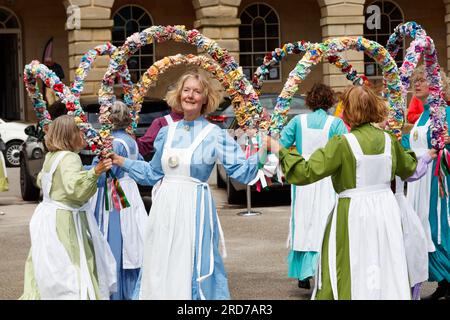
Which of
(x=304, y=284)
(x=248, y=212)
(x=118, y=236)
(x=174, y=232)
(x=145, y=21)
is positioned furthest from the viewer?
(x=145, y=21)

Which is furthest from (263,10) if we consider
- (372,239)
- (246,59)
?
(372,239)

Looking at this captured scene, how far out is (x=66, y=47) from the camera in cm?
2708

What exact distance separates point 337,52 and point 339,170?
1.73 m

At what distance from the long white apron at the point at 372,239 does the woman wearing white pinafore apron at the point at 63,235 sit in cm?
166

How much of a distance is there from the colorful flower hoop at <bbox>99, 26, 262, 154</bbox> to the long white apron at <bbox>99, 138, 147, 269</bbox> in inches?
19.2

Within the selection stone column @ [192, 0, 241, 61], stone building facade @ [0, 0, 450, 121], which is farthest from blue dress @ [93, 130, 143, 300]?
stone column @ [192, 0, 241, 61]

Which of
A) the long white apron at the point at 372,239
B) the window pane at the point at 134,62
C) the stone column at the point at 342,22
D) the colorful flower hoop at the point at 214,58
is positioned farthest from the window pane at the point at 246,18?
the long white apron at the point at 372,239

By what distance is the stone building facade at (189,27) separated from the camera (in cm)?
2461

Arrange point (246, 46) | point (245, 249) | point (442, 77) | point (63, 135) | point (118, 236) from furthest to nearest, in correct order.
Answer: point (246, 46)
point (245, 249)
point (442, 77)
point (118, 236)
point (63, 135)

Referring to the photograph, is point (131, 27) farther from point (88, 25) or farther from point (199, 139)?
point (199, 139)

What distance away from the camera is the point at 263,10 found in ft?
93.6
